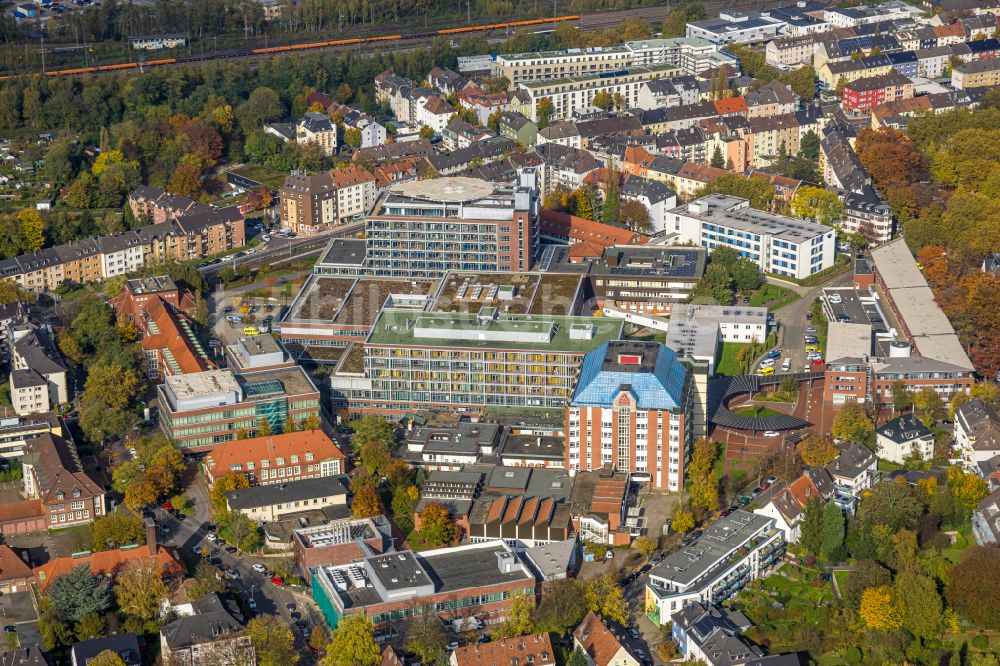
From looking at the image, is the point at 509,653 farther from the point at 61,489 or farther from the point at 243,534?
the point at 61,489

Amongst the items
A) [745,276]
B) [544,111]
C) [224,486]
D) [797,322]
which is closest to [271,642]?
[224,486]

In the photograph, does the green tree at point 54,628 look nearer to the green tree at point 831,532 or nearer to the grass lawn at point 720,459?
the grass lawn at point 720,459

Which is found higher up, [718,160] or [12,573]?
[718,160]

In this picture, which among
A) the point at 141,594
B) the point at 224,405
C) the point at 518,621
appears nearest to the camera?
the point at 518,621

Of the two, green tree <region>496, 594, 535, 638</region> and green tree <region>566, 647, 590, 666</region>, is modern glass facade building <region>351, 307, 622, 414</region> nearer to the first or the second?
green tree <region>496, 594, 535, 638</region>

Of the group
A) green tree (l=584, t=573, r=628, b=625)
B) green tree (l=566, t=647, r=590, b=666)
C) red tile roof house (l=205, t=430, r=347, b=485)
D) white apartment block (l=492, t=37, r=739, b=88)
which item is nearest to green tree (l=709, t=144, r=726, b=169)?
white apartment block (l=492, t=37, r=739, b=88)

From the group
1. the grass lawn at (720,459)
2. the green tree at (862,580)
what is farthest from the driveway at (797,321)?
the green tree at (862,580)
